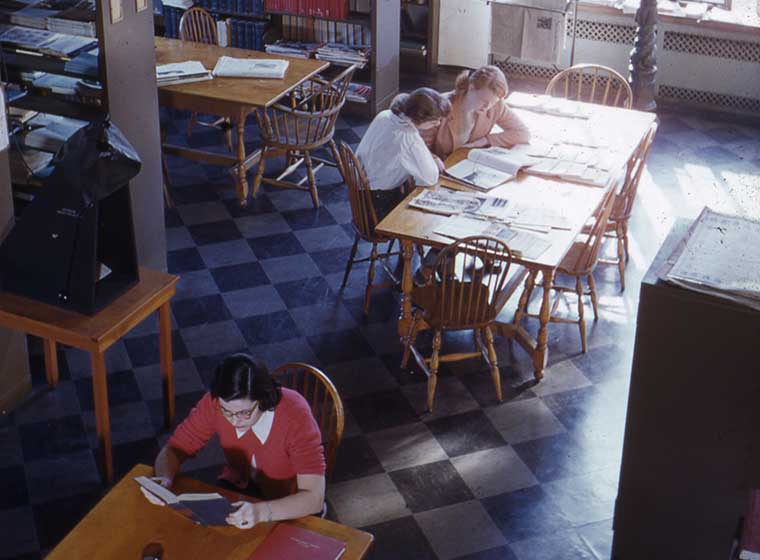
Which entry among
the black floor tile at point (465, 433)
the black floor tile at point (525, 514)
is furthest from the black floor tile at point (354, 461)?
the black floor tile at point (525, 514)

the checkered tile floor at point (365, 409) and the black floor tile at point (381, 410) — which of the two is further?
the black floor tile at point (381, 410)

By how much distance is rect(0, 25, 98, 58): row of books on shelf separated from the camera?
17.2 feet

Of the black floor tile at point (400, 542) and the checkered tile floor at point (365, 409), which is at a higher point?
the checkered tile floor at point (365, 409)

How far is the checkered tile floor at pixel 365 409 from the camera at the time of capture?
421 centimetres

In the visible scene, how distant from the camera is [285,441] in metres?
3.35

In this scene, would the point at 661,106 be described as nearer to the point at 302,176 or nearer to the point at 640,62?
the point at 640,62

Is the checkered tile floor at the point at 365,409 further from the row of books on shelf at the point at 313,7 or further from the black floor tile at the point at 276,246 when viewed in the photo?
the row of books on shelf at the point at 313,7

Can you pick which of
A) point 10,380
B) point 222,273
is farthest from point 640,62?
point 10,380

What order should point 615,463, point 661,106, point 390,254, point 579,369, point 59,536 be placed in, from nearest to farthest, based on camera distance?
point 59,536, point 615,463, point 579,369, point 390,254, point 661,106

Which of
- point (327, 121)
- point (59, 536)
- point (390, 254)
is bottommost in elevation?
point (59, 536)

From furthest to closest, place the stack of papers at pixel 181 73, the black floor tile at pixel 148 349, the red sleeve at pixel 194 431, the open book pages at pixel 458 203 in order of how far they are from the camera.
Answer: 1. the stack of papers at pixel 181 73
2. the black floor tile at pixel 148 349
3. the open book pages at pixel 458 203
4. the red sleeve at pixel 194 431

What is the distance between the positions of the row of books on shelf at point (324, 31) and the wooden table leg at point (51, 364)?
3.81 m

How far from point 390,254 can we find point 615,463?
175 cm

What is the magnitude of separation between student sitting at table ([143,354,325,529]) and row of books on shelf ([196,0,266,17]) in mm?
5101
